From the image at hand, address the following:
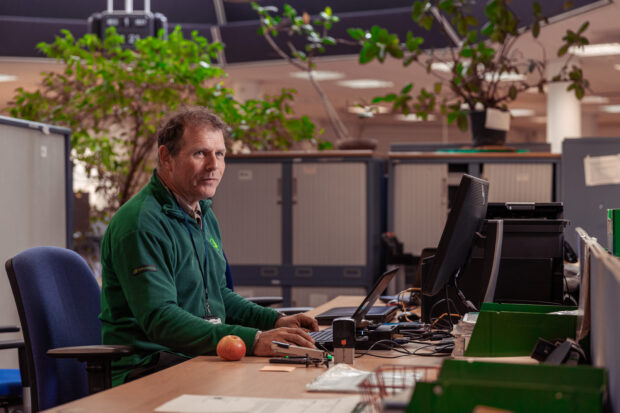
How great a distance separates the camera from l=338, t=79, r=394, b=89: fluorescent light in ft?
32.1

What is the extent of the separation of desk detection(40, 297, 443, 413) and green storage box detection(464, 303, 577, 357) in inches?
6.6

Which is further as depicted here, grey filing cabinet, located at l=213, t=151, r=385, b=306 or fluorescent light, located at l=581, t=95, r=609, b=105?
fluorescent light, located at l=581, t=95, r=609, b=105

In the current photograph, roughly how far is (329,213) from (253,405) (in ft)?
9.70

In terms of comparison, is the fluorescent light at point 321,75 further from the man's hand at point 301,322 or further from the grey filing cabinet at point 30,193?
the man's hand at point 301,322

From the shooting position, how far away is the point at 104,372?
185 cm

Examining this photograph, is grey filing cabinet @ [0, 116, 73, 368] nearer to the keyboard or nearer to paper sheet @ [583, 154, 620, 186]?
the keyboard

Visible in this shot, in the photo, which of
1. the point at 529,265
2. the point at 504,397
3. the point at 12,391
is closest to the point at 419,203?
the point at 529,265

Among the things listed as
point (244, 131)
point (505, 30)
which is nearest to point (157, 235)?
point (505, 30)

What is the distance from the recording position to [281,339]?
1.76 meters

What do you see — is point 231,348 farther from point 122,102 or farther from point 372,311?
point 122,102

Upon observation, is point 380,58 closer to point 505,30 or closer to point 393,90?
point 505,30

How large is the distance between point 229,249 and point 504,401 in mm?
3524

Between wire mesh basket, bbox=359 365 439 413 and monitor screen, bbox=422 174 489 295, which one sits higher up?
monitor screen, bbox=422 174 489 295

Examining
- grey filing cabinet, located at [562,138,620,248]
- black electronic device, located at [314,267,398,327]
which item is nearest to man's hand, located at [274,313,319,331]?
black electronic device, located at [314,267,398,327]
